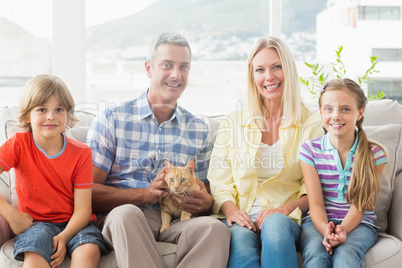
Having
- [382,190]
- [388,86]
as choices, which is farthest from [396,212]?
[388,86]

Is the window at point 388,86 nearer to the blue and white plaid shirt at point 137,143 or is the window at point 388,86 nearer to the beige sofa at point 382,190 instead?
the beige sofa at point 382,190

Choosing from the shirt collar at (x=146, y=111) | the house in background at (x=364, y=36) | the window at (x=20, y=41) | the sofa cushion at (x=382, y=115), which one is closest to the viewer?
the shirt collar at (x=146, y=111)

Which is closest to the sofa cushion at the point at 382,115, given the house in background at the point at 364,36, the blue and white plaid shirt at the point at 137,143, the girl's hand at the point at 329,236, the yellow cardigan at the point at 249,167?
the yellow cardigan at the point at 249,167

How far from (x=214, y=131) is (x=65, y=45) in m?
1.55

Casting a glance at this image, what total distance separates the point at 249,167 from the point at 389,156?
71 centimetres

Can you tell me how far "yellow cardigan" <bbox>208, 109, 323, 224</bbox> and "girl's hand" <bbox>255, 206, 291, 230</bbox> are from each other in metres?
0.05

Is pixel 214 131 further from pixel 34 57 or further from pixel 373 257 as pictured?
pixel 34 57

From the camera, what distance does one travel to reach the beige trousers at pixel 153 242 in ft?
5.67

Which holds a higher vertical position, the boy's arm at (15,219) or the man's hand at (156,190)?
the man's hand at (156,190)

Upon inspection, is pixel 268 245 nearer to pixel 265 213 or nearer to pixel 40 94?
pixel 265 213

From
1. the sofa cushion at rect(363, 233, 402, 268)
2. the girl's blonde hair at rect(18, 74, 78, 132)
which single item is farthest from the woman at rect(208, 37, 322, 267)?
the girl's blonde hair at rect(18, 74, 78, 132)

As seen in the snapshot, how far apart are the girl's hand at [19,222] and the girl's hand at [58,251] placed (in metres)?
0.15

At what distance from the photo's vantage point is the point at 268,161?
2.20 metres

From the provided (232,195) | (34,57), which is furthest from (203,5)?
(232,195)
